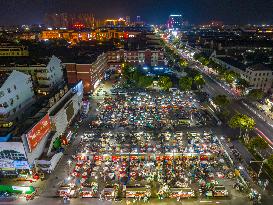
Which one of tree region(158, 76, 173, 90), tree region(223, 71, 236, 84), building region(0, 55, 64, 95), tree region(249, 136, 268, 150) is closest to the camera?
tree region(249, 136, 268, 150)

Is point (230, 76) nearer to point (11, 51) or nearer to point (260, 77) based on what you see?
point (260, 77)

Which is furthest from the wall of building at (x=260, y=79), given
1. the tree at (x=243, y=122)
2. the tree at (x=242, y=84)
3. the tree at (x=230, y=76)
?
the tree at (x=243, y=122)

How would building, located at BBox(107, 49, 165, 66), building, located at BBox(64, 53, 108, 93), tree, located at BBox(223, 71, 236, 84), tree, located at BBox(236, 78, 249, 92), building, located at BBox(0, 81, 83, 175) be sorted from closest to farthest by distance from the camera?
building, located at BBox(0, 81, 83, 175) < tree, located at BBox(236, 78, 249, 92) < building, located at BBox(64, 53, 108, 93) < tree, located at BBox(223, 71, 236, 84) < building, located at BBox(107, 49, 165, 66)

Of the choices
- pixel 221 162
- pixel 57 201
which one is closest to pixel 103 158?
pixel 57 201

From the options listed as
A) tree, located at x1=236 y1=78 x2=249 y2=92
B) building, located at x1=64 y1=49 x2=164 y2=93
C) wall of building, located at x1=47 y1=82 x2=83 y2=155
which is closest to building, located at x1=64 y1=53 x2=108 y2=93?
building, located at x1=64 y1=49 x2=164 y2=93

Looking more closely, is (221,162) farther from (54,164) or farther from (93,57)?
(93,57)

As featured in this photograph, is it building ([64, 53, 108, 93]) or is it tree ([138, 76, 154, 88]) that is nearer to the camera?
building ([64, 53, 108, 93])

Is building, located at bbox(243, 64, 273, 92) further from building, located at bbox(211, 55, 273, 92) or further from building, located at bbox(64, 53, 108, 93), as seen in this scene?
building, located at bbox(64, 53, 108, 93)
